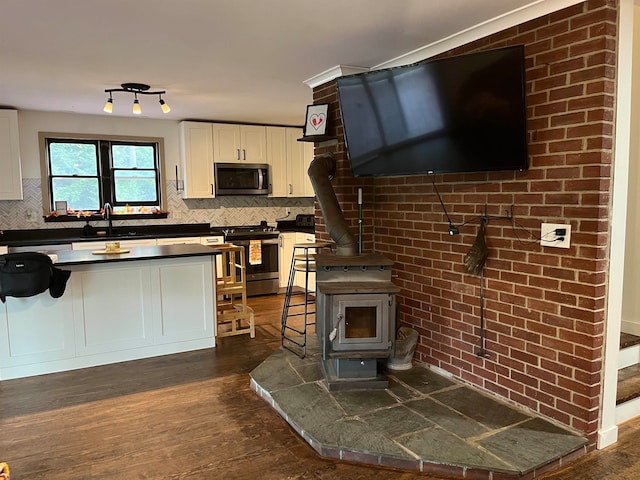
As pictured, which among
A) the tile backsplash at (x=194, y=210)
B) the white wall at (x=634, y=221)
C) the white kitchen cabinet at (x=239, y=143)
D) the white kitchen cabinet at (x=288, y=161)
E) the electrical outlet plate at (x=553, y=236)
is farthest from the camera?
the white kitchen cabinet at (x=288, y=161)

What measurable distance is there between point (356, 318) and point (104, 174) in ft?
13.5

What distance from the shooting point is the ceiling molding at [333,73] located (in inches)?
135

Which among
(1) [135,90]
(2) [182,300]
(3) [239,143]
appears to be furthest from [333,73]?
(3) [239,143]

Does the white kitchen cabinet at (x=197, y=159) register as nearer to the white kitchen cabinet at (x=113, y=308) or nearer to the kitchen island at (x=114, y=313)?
the kitchen island at (x=114, y=313)

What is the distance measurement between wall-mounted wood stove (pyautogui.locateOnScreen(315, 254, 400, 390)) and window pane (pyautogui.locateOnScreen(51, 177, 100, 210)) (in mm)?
3790

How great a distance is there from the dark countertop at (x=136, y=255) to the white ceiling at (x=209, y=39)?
143cm

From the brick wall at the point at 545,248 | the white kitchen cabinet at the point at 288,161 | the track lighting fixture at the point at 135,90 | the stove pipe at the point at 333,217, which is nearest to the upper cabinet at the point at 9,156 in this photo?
the track lighting fixture at the point at 135,90

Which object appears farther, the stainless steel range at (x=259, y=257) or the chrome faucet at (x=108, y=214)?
the stainless steel range at (x=259, y=257)

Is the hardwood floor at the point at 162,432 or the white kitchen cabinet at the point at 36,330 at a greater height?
the white kitchen cabinet at the point at 36,330

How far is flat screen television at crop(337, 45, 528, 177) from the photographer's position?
2.37 meters

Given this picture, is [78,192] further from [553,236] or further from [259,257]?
[553,236]

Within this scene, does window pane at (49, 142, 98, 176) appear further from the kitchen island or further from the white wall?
the white wall

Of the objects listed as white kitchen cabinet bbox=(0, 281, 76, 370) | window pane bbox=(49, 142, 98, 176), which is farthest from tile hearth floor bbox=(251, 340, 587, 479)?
window pane bbox=(49, 142, 98, 176)

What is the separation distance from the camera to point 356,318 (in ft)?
9.37
